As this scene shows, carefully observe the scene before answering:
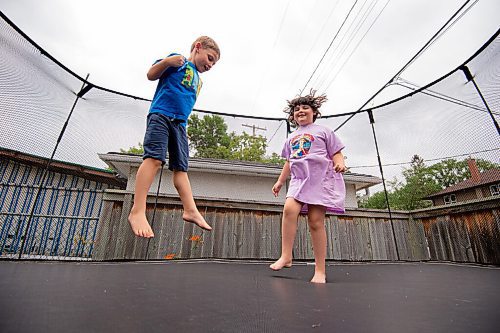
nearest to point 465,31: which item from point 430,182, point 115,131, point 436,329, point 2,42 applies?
point 436,329

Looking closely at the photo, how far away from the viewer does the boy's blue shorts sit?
1266mm

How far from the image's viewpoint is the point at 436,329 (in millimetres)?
467

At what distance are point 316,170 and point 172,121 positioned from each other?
2.82ft

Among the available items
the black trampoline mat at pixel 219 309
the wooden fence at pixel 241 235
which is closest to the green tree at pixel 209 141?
the wooden fence at pixel 241 235

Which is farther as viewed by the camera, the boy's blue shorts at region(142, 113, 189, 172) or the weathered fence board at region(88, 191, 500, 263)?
the weathered fence board at region(88, 191, 500, 263)

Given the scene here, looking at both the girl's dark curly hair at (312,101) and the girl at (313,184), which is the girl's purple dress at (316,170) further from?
the girl's dark curly hair at (312,101)

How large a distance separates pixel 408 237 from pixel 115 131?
331 cm

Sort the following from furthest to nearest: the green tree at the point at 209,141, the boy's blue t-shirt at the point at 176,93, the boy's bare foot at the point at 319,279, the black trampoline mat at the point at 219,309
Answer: the green tree at the point at 209,141
the boy's blue t-shirt at the point at 176,93
the boy's bare foot at the point at 319,279
the black trampoline mat at the point at 219,309

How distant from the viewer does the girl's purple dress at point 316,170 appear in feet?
4.72

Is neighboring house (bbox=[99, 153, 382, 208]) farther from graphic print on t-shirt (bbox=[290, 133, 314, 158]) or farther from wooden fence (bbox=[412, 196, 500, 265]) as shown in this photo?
graphic print on t-shirt (bbox=[290, 133, 314, 158])

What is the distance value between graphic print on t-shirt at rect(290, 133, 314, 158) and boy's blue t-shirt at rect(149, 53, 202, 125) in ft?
2.28

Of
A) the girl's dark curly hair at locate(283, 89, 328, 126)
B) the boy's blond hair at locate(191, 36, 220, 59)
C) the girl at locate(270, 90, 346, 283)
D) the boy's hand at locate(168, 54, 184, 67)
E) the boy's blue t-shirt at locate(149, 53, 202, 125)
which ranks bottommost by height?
the girl at locate(270, 90, 346, 283)

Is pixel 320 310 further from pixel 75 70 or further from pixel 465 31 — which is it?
pixel 465 31

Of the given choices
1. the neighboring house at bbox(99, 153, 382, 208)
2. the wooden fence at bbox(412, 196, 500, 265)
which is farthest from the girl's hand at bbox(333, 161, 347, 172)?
the neighboring house at bbox(99, 153, 382, 208)
